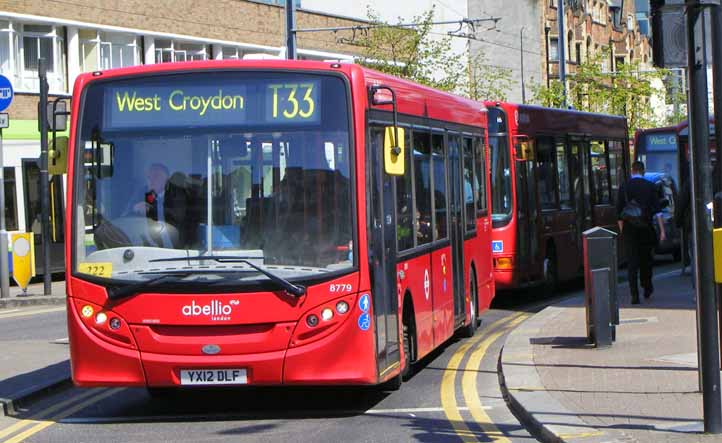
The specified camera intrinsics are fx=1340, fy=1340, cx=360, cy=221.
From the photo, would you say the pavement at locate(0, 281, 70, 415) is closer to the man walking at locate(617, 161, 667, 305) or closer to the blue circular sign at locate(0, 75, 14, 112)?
the blue circular sign at locate(0, 75, 14, 112)

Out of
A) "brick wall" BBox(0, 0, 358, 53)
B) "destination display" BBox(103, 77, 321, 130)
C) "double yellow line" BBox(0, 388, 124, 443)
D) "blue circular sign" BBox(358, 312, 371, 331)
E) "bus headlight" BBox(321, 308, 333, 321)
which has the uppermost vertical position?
"brick wall" BBox(0, 0, 358, 53)

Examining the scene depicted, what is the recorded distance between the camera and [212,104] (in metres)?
10.2

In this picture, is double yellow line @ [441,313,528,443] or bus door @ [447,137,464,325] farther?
bus door @ [447,137,464,325]

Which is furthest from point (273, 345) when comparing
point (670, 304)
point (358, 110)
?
point (670, 304)

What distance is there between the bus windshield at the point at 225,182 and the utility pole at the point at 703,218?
2761 millimetres

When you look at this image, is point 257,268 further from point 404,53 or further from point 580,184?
point 404,53

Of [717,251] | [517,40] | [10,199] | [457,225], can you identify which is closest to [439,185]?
[457,225]

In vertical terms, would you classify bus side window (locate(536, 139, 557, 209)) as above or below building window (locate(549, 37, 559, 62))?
below

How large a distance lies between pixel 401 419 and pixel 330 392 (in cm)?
175

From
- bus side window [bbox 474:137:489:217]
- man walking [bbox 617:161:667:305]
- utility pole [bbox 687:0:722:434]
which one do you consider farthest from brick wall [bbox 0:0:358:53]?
utility pole [bbox 687:0:722:434]

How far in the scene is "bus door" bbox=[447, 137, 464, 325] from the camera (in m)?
14.3

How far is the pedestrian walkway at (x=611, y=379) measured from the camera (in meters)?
8.65

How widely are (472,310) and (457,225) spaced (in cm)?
154

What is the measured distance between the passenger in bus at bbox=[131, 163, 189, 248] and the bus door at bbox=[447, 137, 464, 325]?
4.59 meters
